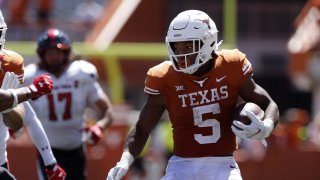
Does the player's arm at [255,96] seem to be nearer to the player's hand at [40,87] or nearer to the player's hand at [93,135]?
the player's hand at [40,87]

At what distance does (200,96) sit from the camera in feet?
19.0

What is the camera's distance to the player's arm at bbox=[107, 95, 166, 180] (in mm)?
5816

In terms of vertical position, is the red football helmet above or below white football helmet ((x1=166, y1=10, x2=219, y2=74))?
below

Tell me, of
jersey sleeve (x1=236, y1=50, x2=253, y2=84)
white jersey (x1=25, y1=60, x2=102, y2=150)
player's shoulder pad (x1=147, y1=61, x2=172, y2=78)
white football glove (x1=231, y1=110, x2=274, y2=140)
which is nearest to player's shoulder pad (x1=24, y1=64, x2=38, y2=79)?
white jersey (x1=25, y1=60, x2=102, y2=150)

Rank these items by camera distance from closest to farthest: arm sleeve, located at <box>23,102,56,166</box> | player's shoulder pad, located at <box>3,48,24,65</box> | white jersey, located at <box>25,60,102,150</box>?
player's shoulder pad, located at <box>3,48,24,65</box> → arm sleeve, located at <box>23,102,56,166</box> → white jersey, located at <box>25,60,102,150</box>

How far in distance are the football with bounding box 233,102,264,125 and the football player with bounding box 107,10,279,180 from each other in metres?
0.05

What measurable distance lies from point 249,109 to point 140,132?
0.71m

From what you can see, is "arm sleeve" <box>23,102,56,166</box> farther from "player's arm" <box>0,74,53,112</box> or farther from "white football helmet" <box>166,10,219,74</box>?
"white football helmet" <box>166,10,219,74</box>

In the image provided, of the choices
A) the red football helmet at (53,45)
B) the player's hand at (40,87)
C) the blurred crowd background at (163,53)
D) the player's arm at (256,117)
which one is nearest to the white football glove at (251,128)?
the player's arm at (256,117)

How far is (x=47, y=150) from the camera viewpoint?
6.17 meters

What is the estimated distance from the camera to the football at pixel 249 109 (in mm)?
5531

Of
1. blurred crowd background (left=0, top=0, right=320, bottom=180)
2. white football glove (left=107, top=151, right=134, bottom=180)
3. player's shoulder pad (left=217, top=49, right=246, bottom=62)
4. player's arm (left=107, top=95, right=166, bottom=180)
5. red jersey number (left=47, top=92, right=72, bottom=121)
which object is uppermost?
player's shoulder pad (left=217, top=49, right=246, bottom=62)

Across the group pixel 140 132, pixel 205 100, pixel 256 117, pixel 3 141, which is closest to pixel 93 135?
pixel 140 132

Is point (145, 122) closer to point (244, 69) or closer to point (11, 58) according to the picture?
point (244, 69)
